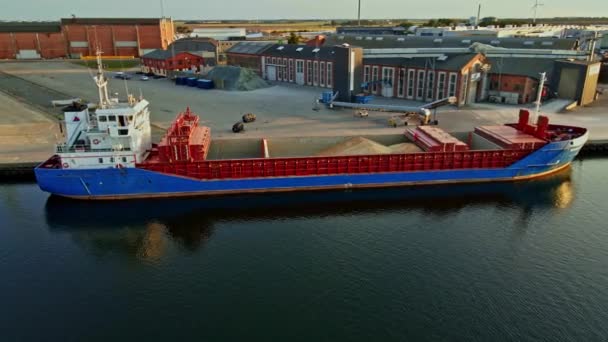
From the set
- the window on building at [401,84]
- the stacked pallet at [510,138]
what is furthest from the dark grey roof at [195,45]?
the stacked pallet at [510,138]

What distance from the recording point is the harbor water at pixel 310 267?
18.5m

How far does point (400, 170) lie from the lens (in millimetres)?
33406

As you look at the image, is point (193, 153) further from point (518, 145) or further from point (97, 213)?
point (518, 145)

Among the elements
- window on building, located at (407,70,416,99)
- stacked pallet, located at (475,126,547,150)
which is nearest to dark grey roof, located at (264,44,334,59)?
window on building, located at (407,70,416,99)

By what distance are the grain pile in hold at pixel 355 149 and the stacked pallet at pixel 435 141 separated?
3227mm

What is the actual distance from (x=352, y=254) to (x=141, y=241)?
43.0 ft

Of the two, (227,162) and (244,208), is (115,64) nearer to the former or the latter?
(227,162)

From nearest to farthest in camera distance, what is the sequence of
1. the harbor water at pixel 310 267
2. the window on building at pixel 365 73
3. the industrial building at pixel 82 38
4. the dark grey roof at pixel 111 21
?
1. the harbor water at pixel 310 267
2. the window on building at pixel 365 73
3. the industrial building at pixel 82 38
4. the dark grey roof at pixel 111 21

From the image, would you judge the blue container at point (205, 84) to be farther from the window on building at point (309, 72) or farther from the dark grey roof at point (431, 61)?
the dark grey roof at point (431, 61)

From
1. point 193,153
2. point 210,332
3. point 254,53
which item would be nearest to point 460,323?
point 210,332

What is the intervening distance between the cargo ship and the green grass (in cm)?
8068

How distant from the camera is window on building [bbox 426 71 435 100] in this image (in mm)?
61094

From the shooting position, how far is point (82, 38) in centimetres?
12125

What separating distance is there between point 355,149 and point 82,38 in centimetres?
11639
